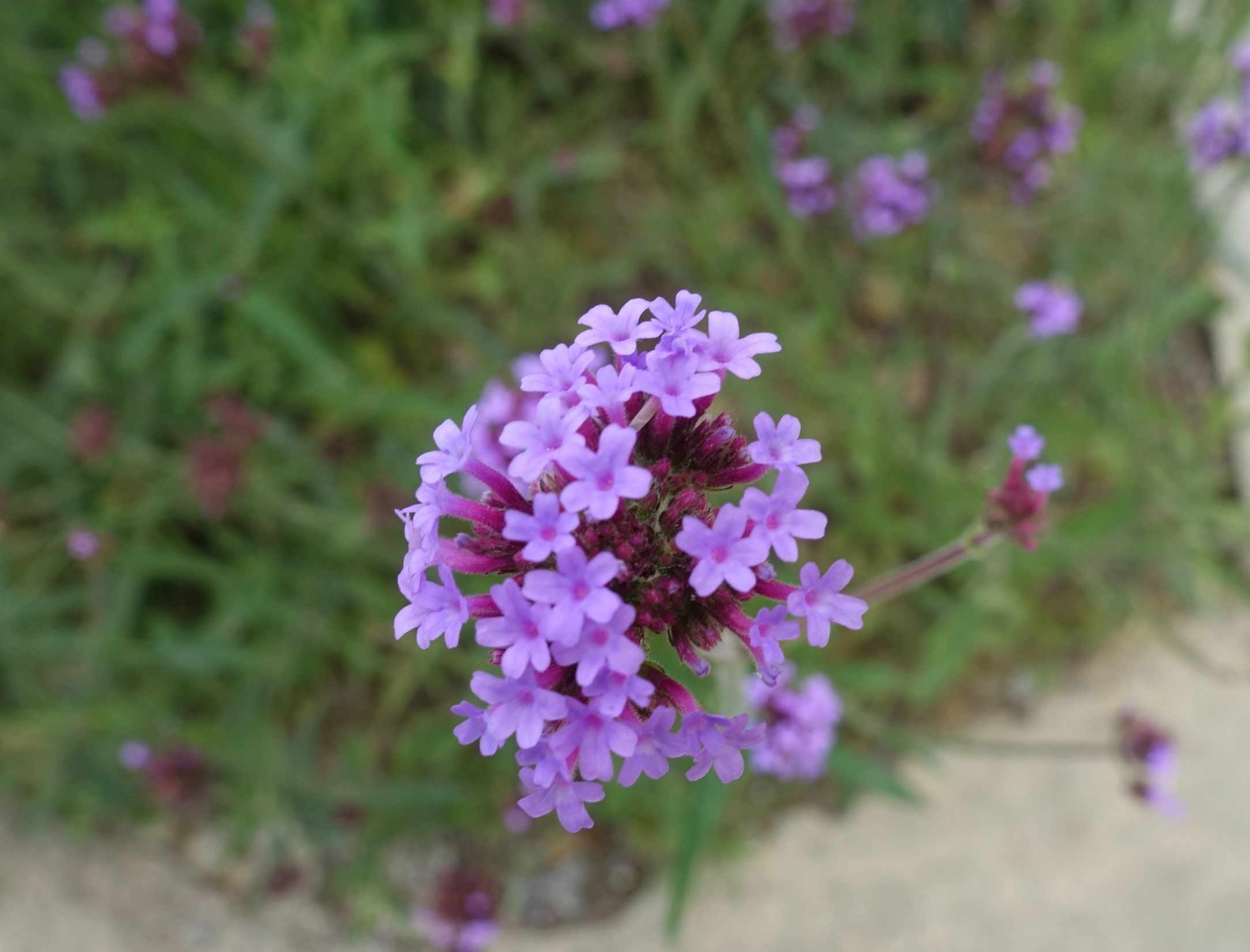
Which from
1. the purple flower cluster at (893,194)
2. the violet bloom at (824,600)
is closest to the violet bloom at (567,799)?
the violet bloom at (824,600)

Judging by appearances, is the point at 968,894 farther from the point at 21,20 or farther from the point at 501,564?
the point at 21,20

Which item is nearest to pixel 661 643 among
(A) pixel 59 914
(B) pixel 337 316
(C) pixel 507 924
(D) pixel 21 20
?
(C) pixel 507 924

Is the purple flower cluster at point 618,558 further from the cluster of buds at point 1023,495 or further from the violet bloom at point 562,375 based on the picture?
the cluster of buds at point 1023,495

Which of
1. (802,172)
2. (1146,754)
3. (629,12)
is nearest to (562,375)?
(802,172)

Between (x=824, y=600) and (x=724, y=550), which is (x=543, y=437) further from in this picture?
(x=824, y=600)

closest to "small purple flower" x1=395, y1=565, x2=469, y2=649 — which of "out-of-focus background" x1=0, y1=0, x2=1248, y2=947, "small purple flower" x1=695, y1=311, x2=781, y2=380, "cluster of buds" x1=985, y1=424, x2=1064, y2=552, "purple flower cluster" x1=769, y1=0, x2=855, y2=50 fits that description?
"small purple flower" x1=695, y1=311, x2=781, y2=380
